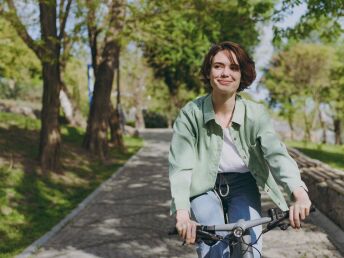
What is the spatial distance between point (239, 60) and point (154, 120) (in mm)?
46167

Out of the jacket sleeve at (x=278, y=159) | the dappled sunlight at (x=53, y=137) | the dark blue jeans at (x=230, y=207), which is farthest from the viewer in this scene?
the dappled sunlight at (x=53, y=137)

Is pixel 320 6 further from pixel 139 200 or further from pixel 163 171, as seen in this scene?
pixel 163 171

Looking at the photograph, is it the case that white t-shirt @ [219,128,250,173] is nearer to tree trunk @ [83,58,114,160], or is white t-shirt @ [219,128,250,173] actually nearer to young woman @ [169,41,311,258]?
young woman @ [169,41,311,258]

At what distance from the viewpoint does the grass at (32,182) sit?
8820 millimetres

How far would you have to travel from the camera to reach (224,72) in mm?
3258

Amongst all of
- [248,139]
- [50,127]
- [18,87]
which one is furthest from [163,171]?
[18,87]

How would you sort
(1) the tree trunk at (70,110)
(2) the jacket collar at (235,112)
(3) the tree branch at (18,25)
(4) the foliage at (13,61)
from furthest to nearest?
(1) the tree trunk at (70,110) < (4) the foliage at (13,61) < (3) the tree branch at (18,25) < (2) the jacket collar at (235,112)

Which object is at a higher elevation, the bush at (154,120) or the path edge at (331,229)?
the bush at (154,120)

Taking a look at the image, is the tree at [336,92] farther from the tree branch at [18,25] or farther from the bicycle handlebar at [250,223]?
the bicycle handlebar at [250,223]

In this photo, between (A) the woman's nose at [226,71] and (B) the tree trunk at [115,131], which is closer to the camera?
(A) the woman's nose at [226,71]

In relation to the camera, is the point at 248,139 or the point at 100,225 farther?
the point at 100,225

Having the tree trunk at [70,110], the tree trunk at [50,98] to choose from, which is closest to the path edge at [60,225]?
the tree trunk at [50,98]

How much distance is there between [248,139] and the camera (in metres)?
3.30

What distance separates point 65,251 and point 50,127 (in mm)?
6291
